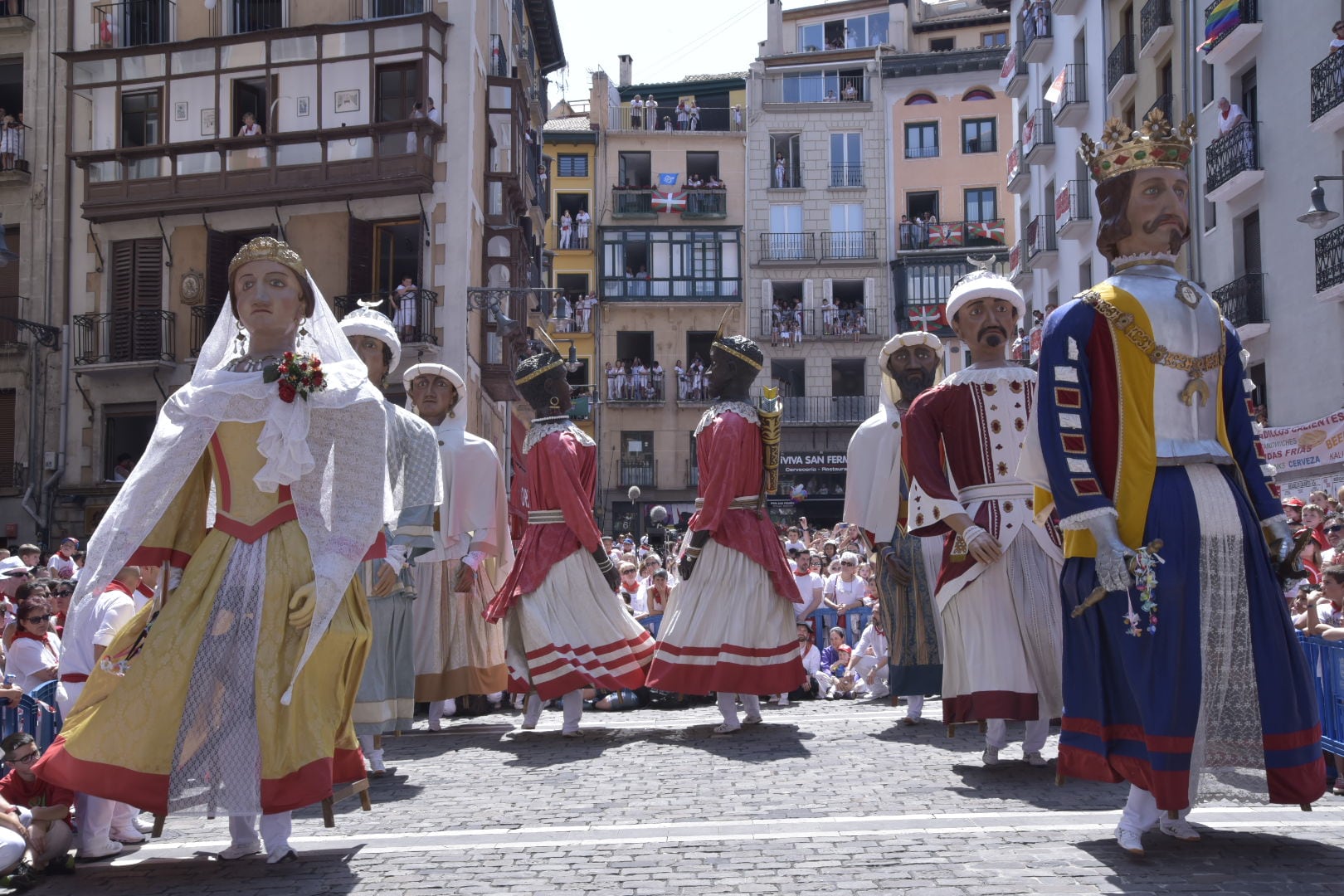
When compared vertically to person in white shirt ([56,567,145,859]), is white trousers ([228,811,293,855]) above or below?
below

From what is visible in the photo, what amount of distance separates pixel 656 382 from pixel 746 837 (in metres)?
46.1

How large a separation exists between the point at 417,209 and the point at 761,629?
21.5m

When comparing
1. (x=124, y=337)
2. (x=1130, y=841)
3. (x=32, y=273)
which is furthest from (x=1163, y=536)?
(x=32, y=273)

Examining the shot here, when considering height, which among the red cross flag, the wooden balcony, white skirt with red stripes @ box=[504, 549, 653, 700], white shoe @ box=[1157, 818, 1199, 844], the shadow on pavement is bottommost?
the shadow on pavement

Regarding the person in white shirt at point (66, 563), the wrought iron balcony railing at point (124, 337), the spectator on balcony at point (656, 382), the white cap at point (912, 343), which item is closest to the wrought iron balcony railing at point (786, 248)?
the spectator on balcony at point (656, 382)

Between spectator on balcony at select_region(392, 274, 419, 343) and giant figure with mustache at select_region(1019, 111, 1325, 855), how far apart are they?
23.9 metres

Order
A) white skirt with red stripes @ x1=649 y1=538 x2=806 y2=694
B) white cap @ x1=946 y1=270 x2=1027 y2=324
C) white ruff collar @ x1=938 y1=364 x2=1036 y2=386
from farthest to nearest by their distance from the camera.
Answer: white skirt with red stripes @ x1=649 y1=538 x2=806 y2=694 → white cap @ x1=946 y1=270 x2=1027 y2=324 → white ruff collar @ x1=938 y1=364 x2=1036 y2=386

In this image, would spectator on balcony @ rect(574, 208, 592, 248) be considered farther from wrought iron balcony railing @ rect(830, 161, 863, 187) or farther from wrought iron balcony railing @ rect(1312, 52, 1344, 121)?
wrought iron balcony railing @ rect(1312, 52, 1344, 121)

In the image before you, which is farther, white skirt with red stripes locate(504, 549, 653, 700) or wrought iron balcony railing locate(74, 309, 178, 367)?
wrought iron balcony railing locate(74, 309, 178, 367)

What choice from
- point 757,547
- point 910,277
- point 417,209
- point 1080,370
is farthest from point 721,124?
point 1080,370

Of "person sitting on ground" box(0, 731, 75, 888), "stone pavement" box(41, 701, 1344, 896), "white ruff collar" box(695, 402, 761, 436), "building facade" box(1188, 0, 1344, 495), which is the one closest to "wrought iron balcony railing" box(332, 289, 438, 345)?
"building facade" box(1188, 0, 1344, 495)

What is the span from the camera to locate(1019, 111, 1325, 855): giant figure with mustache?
5.35 metres

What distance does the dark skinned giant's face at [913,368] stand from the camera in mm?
10164

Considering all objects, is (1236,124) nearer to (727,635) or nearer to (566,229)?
(727,635)
